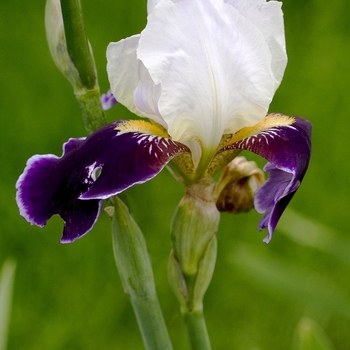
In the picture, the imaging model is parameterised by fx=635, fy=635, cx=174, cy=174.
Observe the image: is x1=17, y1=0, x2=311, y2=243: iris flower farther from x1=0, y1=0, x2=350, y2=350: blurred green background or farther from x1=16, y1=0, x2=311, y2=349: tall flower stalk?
x1=0, y1=0, x2=350, y2=350: blurred green background

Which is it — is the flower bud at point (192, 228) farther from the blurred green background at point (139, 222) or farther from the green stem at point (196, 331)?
the blurred green background at point (139, 222)

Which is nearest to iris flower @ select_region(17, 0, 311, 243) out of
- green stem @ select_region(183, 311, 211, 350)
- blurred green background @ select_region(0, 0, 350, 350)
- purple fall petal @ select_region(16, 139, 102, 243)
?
purple fall petal @ select_region(16, 139, 102, 243)

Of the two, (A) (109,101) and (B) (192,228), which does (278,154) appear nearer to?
(B) (192,228)

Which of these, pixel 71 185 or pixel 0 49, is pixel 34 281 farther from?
pixel 71 185

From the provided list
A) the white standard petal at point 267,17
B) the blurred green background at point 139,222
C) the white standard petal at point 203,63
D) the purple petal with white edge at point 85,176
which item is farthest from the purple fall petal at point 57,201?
the blurred green background at point 139,222

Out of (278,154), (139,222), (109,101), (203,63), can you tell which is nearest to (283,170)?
(278,154)

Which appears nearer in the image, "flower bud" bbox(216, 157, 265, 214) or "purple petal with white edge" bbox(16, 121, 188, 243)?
"purple petal with white edge" bbox(16, 121, 188, 243)

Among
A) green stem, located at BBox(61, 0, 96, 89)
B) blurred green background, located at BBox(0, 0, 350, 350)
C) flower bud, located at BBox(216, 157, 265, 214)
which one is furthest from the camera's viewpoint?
blurred green background, located at BBox(0, 0, 350, 350)

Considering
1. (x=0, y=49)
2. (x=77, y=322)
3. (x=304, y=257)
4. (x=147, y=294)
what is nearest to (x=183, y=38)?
(x=147, y=294)
